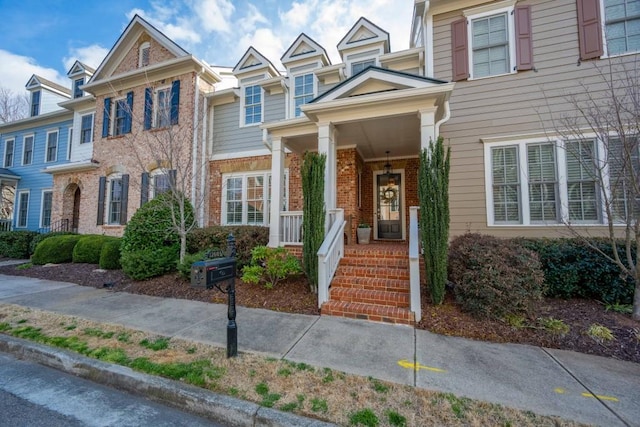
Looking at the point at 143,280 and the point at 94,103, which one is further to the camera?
the point at 94,103

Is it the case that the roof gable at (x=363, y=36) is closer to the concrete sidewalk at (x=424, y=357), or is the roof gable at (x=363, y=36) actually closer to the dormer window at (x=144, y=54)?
the dormer window at (x=144, y=54)

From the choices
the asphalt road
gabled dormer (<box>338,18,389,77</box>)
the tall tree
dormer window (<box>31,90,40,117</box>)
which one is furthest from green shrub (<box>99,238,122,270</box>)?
the tall tree

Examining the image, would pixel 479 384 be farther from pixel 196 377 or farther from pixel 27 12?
pixel 27 12

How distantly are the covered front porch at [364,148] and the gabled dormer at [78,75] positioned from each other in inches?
504

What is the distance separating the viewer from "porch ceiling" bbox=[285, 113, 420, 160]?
621 cm

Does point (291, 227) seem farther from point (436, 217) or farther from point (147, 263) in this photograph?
point (147, 263)

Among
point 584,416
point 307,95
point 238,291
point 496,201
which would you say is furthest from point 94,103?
point 584,416

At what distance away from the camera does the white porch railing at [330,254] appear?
15.4ft

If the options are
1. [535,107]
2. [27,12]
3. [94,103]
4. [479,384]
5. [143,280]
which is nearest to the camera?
[479,384]

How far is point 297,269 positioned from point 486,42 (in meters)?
7.09

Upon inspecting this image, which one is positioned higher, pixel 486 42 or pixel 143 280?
pixel 486 42

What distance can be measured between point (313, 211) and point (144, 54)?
1120cm

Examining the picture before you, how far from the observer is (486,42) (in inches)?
263

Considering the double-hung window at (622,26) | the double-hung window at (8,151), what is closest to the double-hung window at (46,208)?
the double-hung window at (8,151)
